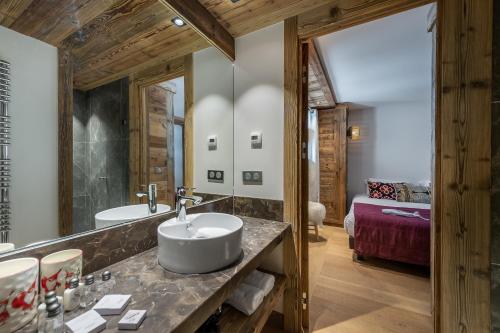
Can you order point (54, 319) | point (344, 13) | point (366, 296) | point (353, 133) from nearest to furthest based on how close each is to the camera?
point (54, 319), point (344, 13), point (366, 296), point (353, 133)

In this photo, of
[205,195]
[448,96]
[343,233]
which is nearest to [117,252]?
[205,195]

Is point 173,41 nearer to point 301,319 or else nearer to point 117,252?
point 117,252

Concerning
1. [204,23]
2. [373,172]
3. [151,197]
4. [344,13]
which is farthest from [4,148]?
[373,172]

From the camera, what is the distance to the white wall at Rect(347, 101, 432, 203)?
4.01 meters

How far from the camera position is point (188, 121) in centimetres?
153

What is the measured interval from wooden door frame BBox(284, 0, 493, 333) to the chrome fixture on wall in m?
1.85

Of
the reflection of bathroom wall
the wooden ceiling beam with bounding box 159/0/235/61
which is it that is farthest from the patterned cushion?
the reflection of bathroom wall

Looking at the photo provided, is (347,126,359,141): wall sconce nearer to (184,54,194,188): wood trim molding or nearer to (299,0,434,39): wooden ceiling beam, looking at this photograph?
(299,0,434,39): wooden ceiling beam

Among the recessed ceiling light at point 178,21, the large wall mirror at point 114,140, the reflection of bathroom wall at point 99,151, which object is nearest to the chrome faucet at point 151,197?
the large wall mirror at point 114,140

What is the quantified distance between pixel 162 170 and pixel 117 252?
1.67 feet

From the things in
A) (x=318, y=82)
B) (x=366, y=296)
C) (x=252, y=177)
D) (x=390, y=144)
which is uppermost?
(x=318, y=82)

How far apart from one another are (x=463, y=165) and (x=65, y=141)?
185cm

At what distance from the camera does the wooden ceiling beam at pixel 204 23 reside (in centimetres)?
122

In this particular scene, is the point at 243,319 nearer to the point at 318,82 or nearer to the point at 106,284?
the point at 106,284
